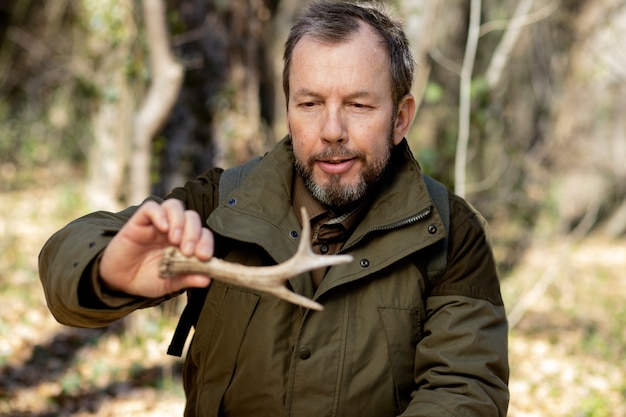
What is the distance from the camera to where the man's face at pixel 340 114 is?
253 centimetres

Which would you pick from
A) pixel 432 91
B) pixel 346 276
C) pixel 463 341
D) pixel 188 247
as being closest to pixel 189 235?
pixel 188 247

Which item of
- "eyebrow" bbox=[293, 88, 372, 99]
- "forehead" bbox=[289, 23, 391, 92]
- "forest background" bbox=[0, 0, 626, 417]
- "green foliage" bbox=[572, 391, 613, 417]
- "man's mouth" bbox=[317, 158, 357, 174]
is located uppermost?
"forehead" bbox=[289, 23, 391, 92]

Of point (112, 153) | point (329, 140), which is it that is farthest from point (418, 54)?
point (112, 153)

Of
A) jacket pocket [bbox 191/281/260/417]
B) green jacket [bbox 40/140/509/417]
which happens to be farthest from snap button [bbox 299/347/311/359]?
jacket pocket [bbox 191/281/260/417]

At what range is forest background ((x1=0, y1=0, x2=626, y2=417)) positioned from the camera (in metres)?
5.80

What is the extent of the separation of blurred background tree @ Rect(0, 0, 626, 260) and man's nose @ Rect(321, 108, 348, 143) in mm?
3300

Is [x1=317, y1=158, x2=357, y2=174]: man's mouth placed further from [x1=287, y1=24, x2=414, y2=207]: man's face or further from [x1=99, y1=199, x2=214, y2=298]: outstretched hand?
[x1=99, y1=199, x2=214, y2=298]: outstretched hand

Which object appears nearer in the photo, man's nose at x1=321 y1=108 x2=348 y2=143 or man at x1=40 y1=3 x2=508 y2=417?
man at x1=40 y1=3 x2=508 y2=417

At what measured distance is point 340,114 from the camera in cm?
255

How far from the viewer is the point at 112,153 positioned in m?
9.73

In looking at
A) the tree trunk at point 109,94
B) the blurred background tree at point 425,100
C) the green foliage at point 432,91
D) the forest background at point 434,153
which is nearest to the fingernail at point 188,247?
the forest background at point 434,153

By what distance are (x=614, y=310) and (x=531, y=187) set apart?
1.79 m

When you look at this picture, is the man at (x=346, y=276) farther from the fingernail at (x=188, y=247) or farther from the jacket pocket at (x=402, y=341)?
the fingernail at (x=188, y=247)

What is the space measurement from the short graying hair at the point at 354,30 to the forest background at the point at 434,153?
2890 mm
